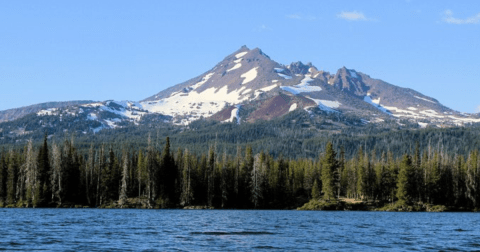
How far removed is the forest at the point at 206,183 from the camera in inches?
5960

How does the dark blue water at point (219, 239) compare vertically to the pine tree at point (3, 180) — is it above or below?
below

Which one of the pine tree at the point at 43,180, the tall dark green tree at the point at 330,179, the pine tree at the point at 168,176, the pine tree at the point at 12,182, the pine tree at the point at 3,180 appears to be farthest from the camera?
the pine tree at the point at 168,176

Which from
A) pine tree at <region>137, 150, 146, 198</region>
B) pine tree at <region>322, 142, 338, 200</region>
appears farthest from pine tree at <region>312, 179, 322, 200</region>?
pine tree at <region>137, 150, 146, 198</region>

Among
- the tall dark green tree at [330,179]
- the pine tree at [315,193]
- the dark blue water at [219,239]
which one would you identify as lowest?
the dark blue water at [219,239]

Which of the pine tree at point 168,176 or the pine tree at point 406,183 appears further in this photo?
the pine tree at point 406,183

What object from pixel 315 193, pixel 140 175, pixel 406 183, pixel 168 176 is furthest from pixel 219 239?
pixel 406 183

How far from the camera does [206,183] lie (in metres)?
166

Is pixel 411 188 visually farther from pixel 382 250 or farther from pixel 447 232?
pixel 382 250

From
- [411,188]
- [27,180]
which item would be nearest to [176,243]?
[27,180]

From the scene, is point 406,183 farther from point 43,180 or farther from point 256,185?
point 43,180

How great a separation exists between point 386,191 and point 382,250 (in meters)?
123

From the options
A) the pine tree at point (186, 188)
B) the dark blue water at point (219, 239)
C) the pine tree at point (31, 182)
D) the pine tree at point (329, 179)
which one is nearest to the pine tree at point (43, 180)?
the pine tree at point (31, 182)

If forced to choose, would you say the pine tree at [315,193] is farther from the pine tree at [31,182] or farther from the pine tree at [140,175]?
the pine tree at [31,182]

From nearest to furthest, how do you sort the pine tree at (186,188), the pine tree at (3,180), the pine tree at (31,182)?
1. the pine tree at (31,182)
2. the pine tree at (3,180)
3. the pine tree at (186,188)
